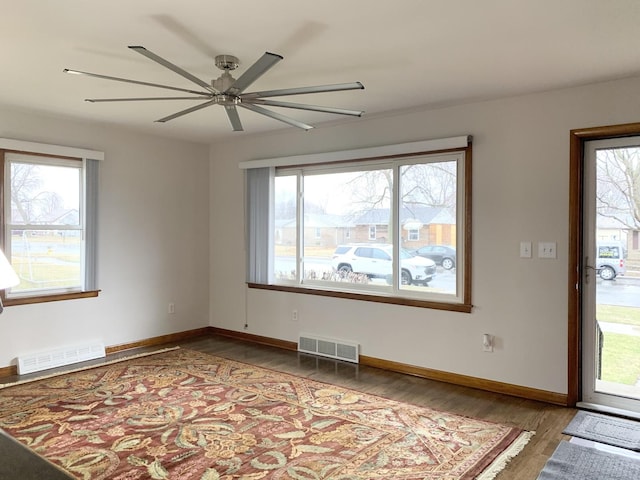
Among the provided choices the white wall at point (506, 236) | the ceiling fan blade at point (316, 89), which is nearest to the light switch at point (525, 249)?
the white wall at point (506, 236)

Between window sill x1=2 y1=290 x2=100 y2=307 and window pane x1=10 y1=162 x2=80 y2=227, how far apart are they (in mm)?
708

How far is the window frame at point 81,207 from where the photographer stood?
4.23m

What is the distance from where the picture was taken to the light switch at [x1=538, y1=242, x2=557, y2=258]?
3621 mm

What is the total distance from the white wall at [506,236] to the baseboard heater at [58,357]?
2.51 meters

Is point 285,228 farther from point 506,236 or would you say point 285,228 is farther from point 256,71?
point 256,71

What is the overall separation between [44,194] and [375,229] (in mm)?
3272

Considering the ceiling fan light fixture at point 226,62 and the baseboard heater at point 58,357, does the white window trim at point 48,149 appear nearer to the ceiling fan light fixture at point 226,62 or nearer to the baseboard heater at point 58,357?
the baseboard heater at point 58,357

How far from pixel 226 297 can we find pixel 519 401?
11.8ft

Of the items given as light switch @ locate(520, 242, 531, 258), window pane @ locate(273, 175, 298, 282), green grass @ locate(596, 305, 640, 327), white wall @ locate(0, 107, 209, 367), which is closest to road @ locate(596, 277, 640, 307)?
green grass @ locate(596, 305, 640, 327)

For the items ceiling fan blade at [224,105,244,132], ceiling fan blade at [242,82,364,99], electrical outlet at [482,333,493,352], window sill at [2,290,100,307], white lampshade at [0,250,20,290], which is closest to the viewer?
white lampshade at [0,250,20,290]

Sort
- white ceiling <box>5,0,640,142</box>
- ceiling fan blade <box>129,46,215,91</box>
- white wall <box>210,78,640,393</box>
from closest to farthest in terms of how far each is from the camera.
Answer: ceiling fan blade <box>129,46,215,91</box>, white ceiling <box>5,0,640,142</box>, white wall <box>210,78,640,393</box>

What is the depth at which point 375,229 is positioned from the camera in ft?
15.4

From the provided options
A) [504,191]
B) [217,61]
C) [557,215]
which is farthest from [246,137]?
[557,215]

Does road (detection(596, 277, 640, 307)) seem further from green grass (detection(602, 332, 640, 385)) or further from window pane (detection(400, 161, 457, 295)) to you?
window pane (detection(400, 161, 457, 295))
